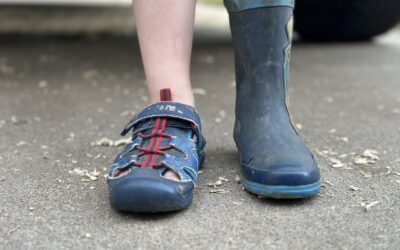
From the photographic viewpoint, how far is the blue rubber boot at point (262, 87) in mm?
713

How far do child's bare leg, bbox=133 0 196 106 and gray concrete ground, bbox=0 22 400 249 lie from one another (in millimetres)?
134

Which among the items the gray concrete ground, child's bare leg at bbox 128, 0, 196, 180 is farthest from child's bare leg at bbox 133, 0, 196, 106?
the gray concrete ground

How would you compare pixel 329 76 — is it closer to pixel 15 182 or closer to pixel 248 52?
pixel 248 52

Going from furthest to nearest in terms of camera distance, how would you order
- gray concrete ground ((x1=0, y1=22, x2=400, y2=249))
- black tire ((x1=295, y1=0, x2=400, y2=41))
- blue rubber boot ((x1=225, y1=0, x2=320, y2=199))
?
1. black tire ((x1=295, y1=0, x2=400, y2=41))
2. blue rubber boot ((x1=225, y1=0, x2=320, y2=199))
3. gray concrete ground ((x1=0, y1=22, x2=400, y2=249))

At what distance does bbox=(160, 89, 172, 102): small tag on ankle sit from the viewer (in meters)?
0.76

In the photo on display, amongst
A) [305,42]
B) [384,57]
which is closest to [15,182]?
[384,57]

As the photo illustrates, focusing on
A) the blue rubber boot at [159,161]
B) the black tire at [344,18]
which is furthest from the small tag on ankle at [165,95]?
the black tire at [344,18]

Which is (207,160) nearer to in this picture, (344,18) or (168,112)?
(168,112)

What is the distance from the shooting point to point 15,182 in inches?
29.9

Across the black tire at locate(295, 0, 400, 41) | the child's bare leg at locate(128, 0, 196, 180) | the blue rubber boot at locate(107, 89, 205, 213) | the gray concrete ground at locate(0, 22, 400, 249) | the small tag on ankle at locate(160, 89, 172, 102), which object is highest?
the child's bare leg at locate(128, 0, 196, 180)

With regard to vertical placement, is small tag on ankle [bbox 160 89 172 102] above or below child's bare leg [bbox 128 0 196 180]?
below

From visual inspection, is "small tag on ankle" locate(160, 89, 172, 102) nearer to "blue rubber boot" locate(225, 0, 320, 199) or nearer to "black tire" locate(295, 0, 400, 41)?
"blue rubber boot" locate(225, 0, 320, 199)

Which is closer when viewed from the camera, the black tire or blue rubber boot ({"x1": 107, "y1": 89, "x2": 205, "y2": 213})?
blue rubber boot ({"x1": 107, "y1": 89, "x2": 205, "y2": 213})

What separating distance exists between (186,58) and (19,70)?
3.21ft
